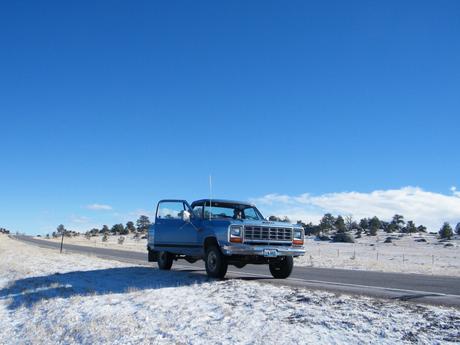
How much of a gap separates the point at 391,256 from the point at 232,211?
34.0 meters

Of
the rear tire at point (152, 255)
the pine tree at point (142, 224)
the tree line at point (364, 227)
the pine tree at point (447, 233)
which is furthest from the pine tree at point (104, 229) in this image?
the rear tire at point (152, 255)

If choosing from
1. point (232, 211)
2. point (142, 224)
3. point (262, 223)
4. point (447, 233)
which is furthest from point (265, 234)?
point (142, 224)

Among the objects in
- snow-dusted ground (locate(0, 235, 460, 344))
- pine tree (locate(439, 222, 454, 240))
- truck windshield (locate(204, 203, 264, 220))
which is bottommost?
snow-dusted ground (locate(0, 235, 460, 344))

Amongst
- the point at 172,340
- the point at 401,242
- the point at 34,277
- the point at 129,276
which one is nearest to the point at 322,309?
the point at 172,340

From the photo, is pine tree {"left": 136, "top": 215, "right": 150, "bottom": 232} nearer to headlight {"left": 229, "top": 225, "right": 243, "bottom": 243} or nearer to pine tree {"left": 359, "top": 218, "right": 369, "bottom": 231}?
pine tree {"left": 359, "top": 218, "right": 369, "bottom": 231}

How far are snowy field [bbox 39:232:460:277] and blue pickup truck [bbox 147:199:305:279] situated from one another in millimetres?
10185

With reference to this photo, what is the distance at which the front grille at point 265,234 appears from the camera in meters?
12.4

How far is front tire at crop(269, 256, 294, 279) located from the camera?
14139 mm

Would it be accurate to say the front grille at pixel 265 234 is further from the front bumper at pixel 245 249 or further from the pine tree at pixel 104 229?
the pine tree at pixel 104 229

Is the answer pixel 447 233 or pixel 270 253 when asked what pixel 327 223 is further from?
pixel 270 253

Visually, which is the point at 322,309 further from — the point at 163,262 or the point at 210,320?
the point at 163,262

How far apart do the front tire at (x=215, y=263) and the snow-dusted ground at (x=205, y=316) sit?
296 millimetres

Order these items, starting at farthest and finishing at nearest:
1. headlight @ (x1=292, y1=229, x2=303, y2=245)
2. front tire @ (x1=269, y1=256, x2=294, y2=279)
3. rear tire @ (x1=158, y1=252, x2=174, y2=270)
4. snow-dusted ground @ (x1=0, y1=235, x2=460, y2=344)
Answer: rear tire @ (x1=158, y1=252, x2=174, y2=270) < front tire @ (x1=269, y1=256, x2=294, y2=279) < headlight @ (x1=292, y1=229, x2=303, y2=245) < snow-dusted ground @ (x1=0, y1=235, x2=460, y2=344)

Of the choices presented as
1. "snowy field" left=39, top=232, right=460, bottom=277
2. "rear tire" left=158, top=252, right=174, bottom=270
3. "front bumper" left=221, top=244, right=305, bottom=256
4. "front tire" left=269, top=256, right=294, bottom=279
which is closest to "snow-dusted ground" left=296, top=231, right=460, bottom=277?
"snowy field" left=39, top=232, right=460, bottom=277
